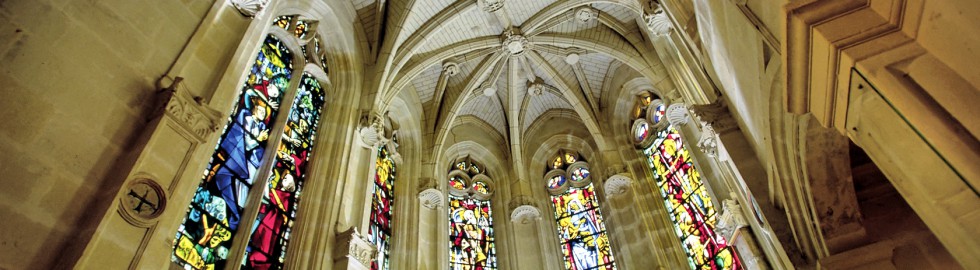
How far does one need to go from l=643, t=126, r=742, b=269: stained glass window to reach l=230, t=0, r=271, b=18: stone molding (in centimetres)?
694

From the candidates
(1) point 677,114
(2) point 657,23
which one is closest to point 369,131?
(2) point 657,23

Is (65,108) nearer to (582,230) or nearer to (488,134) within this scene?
(582,230)

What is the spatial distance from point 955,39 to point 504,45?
1021cm

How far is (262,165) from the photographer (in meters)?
7.15

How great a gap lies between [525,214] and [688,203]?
317cm

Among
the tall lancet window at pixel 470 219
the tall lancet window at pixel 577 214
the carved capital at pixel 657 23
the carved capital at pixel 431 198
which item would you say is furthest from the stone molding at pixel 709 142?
the carved capital at pixel 431 198

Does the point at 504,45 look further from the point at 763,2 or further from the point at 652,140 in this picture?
the point at 763,2

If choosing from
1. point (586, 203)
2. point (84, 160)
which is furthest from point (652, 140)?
point (84, 160)

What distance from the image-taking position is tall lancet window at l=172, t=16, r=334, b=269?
5891mm

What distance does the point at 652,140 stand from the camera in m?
11.5

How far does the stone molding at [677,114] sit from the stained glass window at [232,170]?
6.16 m

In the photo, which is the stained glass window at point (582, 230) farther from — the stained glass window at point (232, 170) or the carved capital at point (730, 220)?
the stained glass window at point (232, 170)

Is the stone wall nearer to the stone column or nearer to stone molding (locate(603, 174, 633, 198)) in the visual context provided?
the stone column

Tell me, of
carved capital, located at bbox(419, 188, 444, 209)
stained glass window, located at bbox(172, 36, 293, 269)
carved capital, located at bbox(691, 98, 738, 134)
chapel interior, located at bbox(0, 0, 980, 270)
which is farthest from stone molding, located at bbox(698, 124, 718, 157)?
stained glass window, located at bbox(172, 36, 293, 269)
